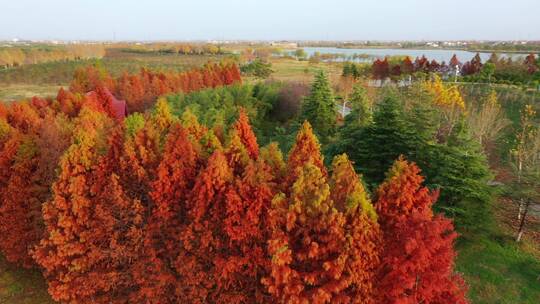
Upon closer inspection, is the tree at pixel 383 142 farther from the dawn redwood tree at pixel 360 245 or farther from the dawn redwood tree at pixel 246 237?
the dawn redwood tree at pixel 360 245

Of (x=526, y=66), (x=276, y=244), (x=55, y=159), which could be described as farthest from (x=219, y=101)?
(x=526, y=66)

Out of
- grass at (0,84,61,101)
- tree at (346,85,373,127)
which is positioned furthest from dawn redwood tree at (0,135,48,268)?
grass at (0,84,61,101)

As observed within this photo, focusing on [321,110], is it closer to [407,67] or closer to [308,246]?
[308,246]

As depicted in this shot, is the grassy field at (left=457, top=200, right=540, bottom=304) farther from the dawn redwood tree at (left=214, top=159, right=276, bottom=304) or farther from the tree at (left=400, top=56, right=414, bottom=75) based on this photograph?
the tree at (left=400, top=56, right=414, bottom=75)

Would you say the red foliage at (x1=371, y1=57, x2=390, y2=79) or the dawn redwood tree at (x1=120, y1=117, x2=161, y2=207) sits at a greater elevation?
the red foliage at (x1=371, y1=57, x2=390, y2=79)

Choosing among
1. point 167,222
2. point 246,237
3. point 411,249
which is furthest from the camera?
point 167,222

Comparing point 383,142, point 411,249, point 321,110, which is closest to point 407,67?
point 321,110

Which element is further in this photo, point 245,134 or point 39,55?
point 39,55
